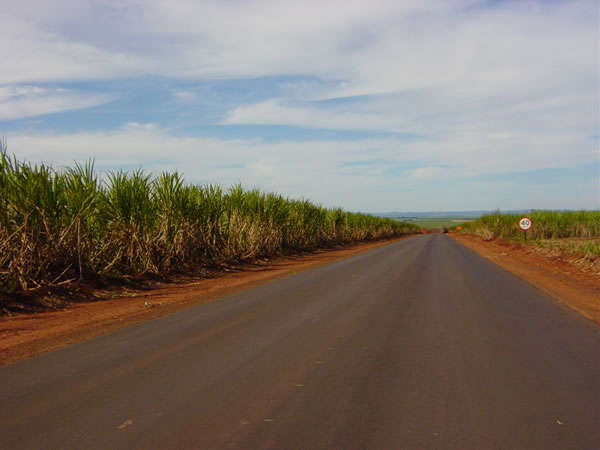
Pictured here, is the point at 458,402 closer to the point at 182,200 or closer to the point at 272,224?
the point at 182,200

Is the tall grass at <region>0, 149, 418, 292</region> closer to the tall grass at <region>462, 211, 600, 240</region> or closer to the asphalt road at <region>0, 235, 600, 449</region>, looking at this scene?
the asphalt road at <region>0, 235, 600, 449</region>

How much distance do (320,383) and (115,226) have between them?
1028 centimetres

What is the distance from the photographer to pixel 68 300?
33.2 ft

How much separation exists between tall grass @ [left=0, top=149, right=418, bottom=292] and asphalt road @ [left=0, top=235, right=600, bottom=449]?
171 inches

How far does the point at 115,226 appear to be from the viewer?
13.0 meters

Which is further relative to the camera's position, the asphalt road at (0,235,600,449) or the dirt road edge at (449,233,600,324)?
the dirt road edge at (449,233,600,324)

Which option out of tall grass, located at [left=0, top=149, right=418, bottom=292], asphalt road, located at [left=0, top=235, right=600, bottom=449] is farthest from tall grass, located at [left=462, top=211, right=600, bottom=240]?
asphalt road, located at [left=0, top=235, right=600, bottom=449]

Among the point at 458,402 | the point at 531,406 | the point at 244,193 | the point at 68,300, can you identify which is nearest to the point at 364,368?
the point at 458,402

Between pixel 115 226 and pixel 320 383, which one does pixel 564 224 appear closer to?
pixel 115 226

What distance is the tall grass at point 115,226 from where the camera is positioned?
9734 millimetres

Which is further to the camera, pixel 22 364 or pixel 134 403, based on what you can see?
pixel 22 364

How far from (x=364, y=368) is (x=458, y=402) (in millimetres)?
1211

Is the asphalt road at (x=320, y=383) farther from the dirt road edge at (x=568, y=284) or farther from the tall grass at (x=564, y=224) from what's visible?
the tall grass at (x=564, y=224)

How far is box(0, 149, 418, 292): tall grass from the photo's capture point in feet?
31.9
